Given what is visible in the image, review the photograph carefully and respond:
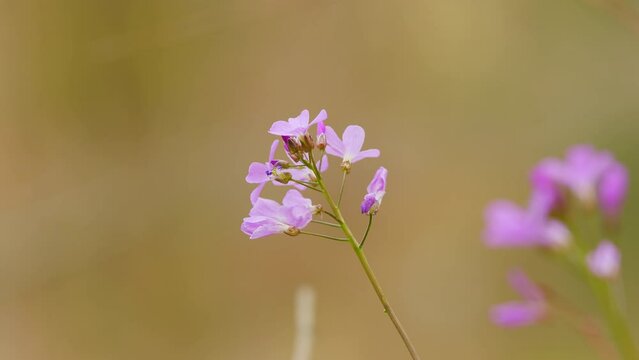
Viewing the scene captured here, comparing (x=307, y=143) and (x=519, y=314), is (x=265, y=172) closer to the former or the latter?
(x=307, y=143)


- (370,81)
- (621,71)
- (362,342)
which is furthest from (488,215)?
(621,71)

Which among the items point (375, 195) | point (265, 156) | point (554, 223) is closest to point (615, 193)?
point (554, 223)

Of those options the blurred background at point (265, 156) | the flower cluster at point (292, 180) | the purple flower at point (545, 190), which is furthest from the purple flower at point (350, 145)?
the blurred background at point (265, 156)

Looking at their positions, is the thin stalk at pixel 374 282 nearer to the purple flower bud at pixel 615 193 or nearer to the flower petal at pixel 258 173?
the flower petal at pixel 258 173

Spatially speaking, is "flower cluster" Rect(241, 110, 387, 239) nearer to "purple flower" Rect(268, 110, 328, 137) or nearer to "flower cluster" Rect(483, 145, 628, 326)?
"purple flower" Rect(268, 110, 328, 137)

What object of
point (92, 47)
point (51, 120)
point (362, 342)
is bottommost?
point (362, 342)

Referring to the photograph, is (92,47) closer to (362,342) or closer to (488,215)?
(362,342)
